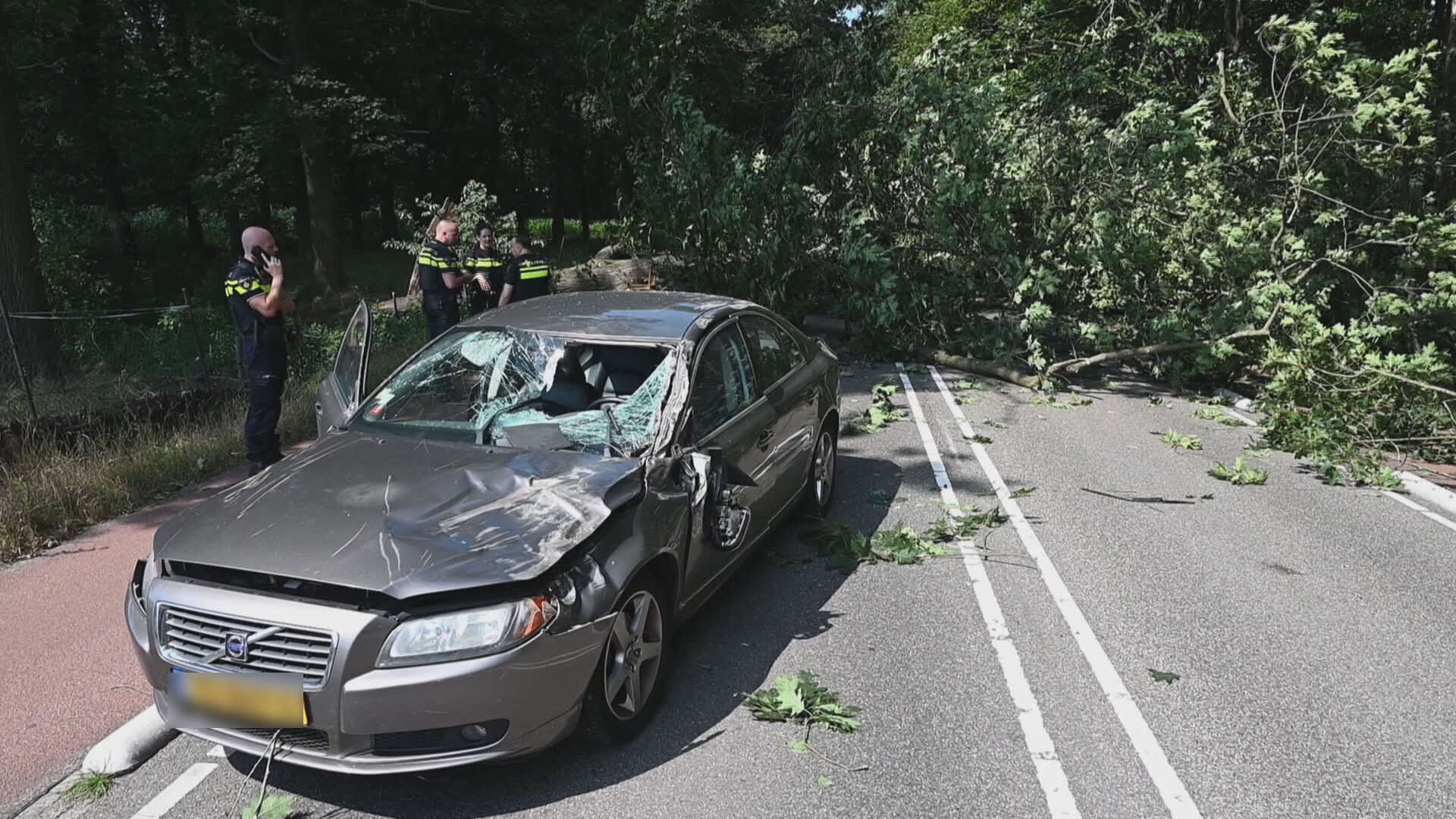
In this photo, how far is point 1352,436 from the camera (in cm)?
853

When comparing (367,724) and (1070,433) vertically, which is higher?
(367,724)

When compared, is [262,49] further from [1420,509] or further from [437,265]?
[1420,509]

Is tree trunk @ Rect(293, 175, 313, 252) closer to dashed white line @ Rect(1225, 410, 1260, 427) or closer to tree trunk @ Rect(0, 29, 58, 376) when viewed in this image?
tree trunk @ Rect(0, 29, 58, 376)

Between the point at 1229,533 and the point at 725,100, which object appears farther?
the point at 725,100

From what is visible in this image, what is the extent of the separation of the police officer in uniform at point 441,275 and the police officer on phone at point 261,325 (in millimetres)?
2870

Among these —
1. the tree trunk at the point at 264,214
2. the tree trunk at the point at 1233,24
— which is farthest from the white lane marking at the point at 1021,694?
the tree trunk at the point at 264,214

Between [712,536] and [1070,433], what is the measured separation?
6.04 m

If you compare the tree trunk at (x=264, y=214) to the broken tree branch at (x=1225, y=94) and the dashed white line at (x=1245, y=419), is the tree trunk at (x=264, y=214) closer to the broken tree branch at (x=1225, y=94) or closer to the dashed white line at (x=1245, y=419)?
the broken tree branch at (x=1225, y=94)

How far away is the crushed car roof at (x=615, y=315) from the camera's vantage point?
16.6 ft

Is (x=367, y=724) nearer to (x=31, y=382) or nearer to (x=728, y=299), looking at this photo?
(x=728, y=299)

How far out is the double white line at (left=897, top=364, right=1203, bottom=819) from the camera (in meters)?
3.60

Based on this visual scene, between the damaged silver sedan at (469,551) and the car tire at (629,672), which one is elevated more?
the damaged silver sedan at (469,551)

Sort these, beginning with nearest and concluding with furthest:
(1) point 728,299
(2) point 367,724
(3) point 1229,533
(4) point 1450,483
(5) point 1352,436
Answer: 1. (2) point 367,724
2. (1) point 728,299
3. (3) point 1229,533
4. (4) point 1450,483
5. (5) point 1352,436

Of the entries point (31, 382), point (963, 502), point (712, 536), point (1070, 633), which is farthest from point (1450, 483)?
point (31, 382)
